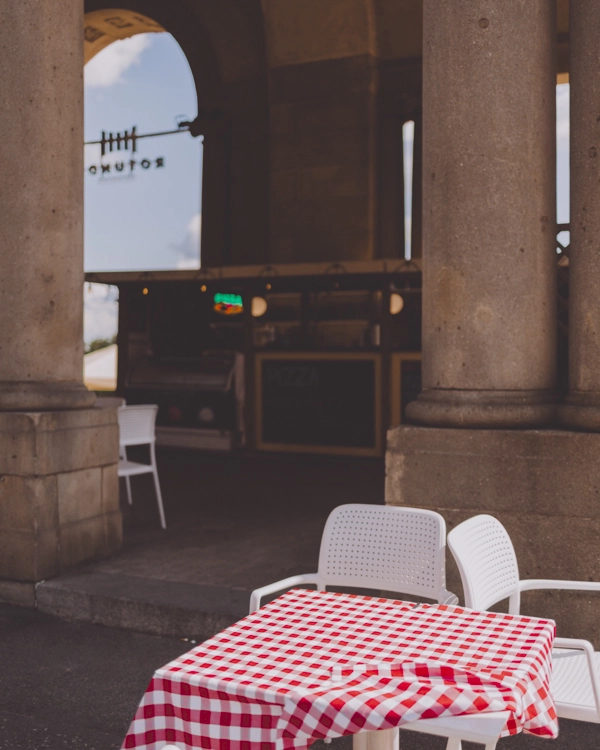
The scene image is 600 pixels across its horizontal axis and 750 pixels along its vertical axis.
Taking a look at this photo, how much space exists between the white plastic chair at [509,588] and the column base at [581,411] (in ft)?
4.48

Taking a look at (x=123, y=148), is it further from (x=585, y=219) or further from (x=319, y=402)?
(x=585, y=219)

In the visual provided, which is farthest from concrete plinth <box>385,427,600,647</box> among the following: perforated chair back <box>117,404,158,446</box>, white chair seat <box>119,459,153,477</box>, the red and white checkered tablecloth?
perforated chair back <box>117,404,158,446</box>

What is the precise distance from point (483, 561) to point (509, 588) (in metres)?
0.22

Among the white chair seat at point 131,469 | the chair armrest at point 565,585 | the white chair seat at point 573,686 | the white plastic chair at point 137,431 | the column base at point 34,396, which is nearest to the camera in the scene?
the white chair seat at point 573,686

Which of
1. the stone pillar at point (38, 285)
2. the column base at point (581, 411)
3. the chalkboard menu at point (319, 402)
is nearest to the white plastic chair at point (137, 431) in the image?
the stone pillar at point (38, 285)

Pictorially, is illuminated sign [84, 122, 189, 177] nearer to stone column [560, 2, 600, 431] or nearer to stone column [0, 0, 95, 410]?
stone column [0, 0, 95, 410]

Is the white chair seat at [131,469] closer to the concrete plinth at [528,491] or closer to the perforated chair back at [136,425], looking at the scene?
the perforated chair back at [136,425]

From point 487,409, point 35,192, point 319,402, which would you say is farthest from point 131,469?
point 319,402

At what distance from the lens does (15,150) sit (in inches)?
218

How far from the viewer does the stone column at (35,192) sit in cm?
552

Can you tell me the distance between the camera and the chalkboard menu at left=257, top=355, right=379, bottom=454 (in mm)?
11164

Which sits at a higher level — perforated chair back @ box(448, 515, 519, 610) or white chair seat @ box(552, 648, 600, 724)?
perforated chair back @ box(448, 515, 519, 610)

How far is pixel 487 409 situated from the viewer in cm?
446

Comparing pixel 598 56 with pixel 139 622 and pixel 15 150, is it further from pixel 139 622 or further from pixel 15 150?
pixel 139 622
